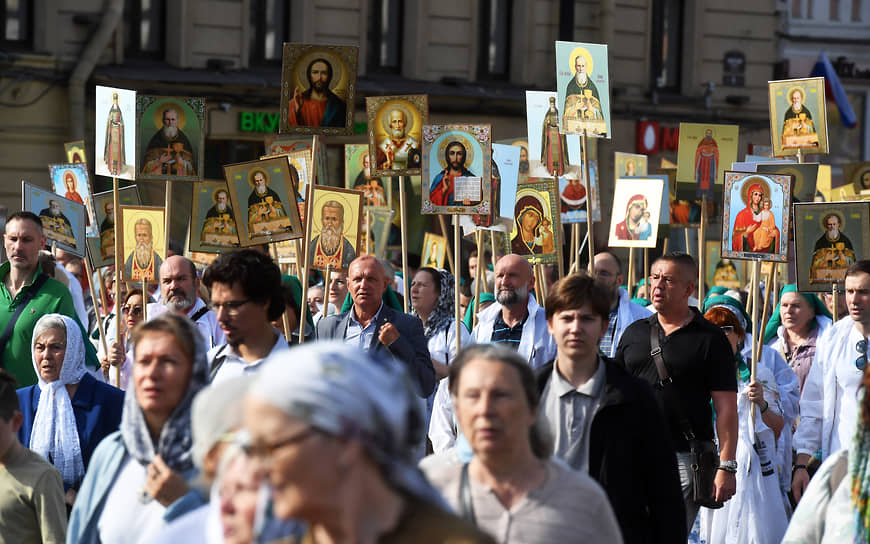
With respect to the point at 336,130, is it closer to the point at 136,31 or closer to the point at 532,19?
the point at 136,31

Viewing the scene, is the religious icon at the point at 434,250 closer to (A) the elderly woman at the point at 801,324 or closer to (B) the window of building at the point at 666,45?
(A) the elderly woman at the point at 801,324

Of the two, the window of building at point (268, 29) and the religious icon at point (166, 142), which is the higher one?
the window of building at point (268, 29)

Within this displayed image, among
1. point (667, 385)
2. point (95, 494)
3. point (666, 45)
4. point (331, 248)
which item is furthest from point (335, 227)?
point (666, 45)

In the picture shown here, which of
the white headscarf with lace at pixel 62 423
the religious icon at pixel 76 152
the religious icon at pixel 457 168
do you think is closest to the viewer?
the white headscarf with lace at pixel 62 423

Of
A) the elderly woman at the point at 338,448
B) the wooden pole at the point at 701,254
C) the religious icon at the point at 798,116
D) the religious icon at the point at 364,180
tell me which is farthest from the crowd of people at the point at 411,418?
the religious icon at the point at 364,180

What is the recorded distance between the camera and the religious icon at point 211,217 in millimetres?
9188

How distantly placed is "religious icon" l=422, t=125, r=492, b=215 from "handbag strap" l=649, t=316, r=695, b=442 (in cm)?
283

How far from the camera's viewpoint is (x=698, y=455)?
572cm

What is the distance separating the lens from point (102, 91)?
28.2 feet

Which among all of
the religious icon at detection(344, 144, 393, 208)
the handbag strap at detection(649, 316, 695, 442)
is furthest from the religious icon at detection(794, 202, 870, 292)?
the religious icon at detection(344, 144, 393, 208)

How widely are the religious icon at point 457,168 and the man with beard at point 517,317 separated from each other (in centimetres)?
118

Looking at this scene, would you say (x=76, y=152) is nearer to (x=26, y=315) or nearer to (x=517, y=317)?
(x=26, y=315)

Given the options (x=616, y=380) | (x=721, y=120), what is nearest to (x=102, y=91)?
(x=616, y=380)

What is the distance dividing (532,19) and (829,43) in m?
6.24
